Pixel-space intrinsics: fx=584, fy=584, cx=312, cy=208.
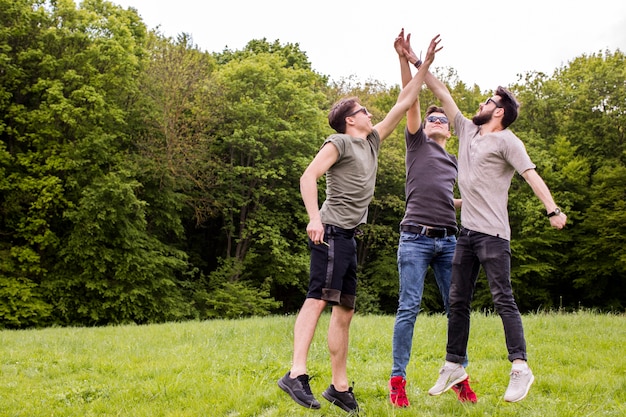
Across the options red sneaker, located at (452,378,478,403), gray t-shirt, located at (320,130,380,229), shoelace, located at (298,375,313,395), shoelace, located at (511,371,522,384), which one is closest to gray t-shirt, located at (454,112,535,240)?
gray t-shirt, located at (320,130,380,229)

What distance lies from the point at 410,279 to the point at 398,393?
2.98 feet

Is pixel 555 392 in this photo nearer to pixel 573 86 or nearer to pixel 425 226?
pixel 425 226

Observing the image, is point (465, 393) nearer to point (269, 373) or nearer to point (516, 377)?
point (516, 377)

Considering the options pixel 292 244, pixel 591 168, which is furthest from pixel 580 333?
pixel 591 168

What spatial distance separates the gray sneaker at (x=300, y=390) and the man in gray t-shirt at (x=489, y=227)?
0.99 m

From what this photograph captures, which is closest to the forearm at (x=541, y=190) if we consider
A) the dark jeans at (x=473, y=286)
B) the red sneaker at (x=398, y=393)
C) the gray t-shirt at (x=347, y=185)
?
the dark jeans at (x=473, y=286)

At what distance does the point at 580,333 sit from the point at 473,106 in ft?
91.5

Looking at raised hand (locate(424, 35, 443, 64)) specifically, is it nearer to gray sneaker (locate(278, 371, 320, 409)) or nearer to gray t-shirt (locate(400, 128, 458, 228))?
gray t-shirt (locate(400, 128, 458, 228))

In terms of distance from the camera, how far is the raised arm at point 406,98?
4.84 metres

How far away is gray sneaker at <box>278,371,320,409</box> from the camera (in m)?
4.10

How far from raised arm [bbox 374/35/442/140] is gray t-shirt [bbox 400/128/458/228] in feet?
1.10

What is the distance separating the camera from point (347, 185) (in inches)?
176

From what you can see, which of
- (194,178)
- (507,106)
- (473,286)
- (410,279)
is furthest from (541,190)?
(194,178)

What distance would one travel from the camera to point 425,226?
15.9ft
